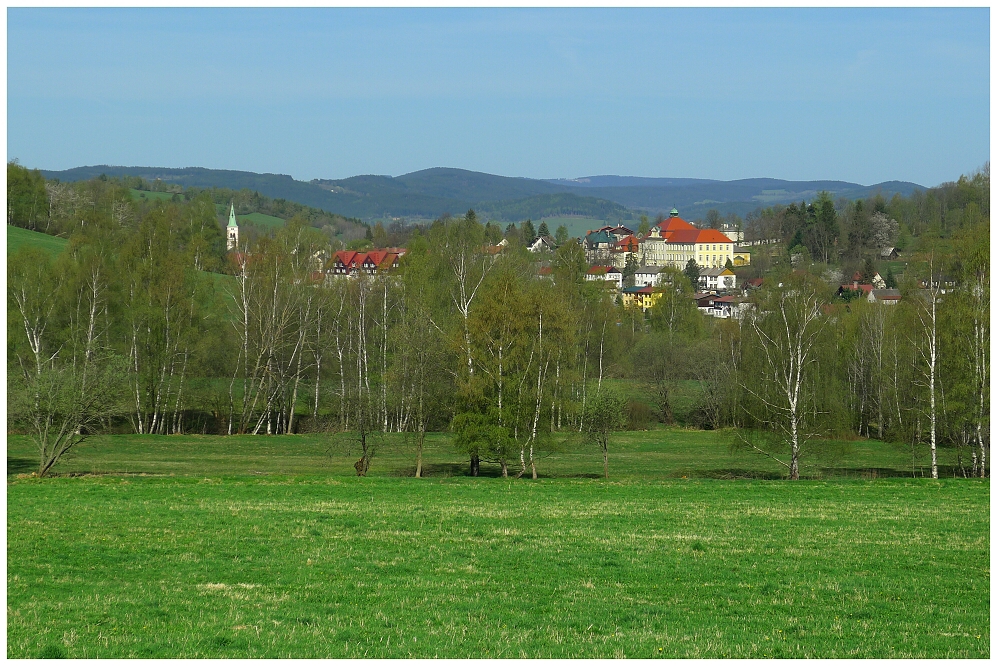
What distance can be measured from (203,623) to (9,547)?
7.21 metres

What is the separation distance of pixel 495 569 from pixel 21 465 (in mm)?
28964

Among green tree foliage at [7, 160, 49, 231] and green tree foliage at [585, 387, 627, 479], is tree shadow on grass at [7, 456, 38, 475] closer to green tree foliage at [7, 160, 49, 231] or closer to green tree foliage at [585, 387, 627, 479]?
green tree foliage at [585, 387, 627, 479]

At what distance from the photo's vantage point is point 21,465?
39.2m

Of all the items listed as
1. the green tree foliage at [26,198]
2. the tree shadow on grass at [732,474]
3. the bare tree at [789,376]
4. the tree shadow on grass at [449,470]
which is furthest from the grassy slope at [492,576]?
the green tree foliage at [26,198]

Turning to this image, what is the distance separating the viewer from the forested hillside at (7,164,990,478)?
1390 inches

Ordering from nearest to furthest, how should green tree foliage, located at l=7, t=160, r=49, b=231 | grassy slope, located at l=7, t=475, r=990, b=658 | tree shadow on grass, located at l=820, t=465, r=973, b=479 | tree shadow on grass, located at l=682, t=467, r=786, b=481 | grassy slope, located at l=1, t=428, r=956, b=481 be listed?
1. grassy slope, located at l=7, t=475, r=990, b=658
2. tree shadow on grass, located at l=682, t=467, r=786, b=481
3. tree shadow on grass, located at l=820, t=465, r=973, b=479
4. grassy slope, located at l=1, t=428, r=956, b=481
5. green tree foliage, located at l=7, t=160, r=49, b=231

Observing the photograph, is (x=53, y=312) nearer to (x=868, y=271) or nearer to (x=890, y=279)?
(x=890, y=279)

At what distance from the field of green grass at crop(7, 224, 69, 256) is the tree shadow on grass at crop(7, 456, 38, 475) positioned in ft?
173

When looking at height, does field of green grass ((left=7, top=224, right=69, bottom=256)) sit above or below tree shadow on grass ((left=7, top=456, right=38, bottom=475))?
above

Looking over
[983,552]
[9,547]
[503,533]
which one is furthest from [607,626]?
[9,547]

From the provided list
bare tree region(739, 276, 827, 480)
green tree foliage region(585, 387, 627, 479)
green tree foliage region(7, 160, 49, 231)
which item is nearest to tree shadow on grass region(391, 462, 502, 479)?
green tree foliage region(585, 387, 627, 479)

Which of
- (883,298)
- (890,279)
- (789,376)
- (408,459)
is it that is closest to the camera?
(789,376)

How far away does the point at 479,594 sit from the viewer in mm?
14852

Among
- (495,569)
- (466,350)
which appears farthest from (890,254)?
(495,569)
